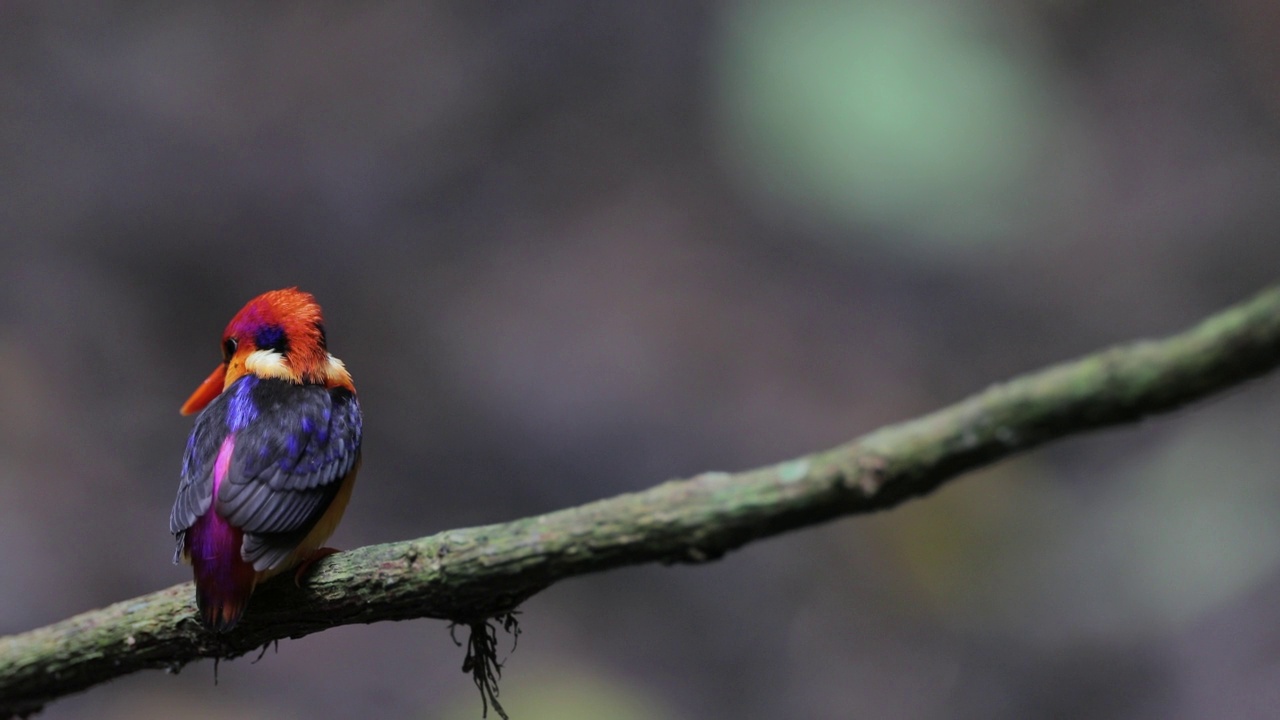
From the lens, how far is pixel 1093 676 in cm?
545

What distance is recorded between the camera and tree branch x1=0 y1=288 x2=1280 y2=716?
1.23 metres

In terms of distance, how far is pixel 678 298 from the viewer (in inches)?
256

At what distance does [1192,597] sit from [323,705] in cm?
452

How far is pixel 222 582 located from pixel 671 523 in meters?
0.96

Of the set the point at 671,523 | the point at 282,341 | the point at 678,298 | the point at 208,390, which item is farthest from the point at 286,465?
the point at 678,298

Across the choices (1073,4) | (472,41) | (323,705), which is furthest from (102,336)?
(1073,4)

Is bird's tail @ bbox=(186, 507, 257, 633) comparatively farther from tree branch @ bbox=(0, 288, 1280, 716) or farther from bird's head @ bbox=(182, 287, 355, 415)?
bird's head @ bbox=(182, 287, 355, 415)

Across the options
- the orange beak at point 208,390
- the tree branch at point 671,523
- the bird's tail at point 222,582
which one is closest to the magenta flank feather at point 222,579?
the bird's tail at point 222,582

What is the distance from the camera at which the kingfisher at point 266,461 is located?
6.38 ft

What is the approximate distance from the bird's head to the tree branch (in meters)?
0.52

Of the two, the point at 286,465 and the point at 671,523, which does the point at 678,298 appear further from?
the point at 671,523

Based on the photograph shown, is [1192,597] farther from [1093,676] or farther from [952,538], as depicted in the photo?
[952,538]

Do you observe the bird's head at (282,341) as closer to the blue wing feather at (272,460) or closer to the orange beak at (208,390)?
the blue wing feather at (272,460)

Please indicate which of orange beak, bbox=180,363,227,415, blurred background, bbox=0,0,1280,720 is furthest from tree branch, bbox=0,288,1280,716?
blurred background, bbox=0,0,1280,720
